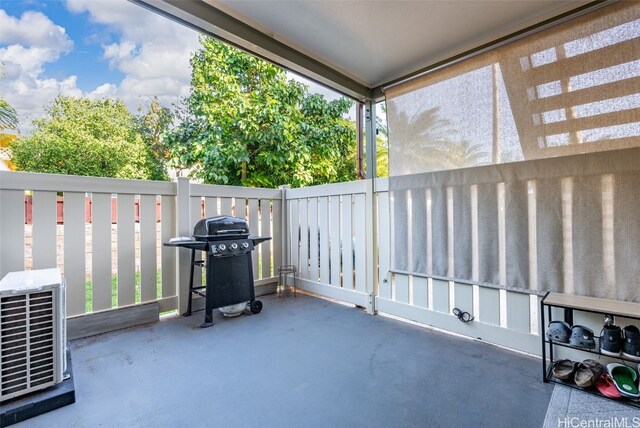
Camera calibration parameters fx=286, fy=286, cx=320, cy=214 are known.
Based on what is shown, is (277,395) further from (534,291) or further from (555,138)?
(555,138)

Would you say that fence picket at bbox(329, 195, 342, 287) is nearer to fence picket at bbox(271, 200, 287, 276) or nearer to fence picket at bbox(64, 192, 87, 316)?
fence picket at bbox(271, 200, 287, 276)

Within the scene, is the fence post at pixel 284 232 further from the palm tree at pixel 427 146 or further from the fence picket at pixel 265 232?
the palm tree at pixel 427 146

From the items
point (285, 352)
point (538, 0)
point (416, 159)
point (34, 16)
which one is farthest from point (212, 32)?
point (34, 16)

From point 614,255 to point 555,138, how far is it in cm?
78

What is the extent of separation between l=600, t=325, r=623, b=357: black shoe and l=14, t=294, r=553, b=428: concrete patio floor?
0.35m

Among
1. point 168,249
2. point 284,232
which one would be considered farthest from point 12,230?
point 284,232

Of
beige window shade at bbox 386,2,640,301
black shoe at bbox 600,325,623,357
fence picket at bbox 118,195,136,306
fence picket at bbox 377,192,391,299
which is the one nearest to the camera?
black shoe at bbox 600,325,623,357

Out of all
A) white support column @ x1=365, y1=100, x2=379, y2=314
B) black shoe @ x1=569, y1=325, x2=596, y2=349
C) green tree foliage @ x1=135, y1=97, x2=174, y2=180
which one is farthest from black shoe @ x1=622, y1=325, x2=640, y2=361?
green tree foliage @ x1=135, y1=97, x2=174, y2=180

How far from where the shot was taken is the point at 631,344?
1.46 metres

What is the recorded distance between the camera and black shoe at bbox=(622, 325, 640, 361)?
56.6 inches

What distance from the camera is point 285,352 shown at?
2074 mm

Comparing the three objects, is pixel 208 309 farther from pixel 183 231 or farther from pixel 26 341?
pixel 26 341

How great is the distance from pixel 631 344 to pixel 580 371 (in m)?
0.31

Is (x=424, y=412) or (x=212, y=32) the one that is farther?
(x=212, y=32)
